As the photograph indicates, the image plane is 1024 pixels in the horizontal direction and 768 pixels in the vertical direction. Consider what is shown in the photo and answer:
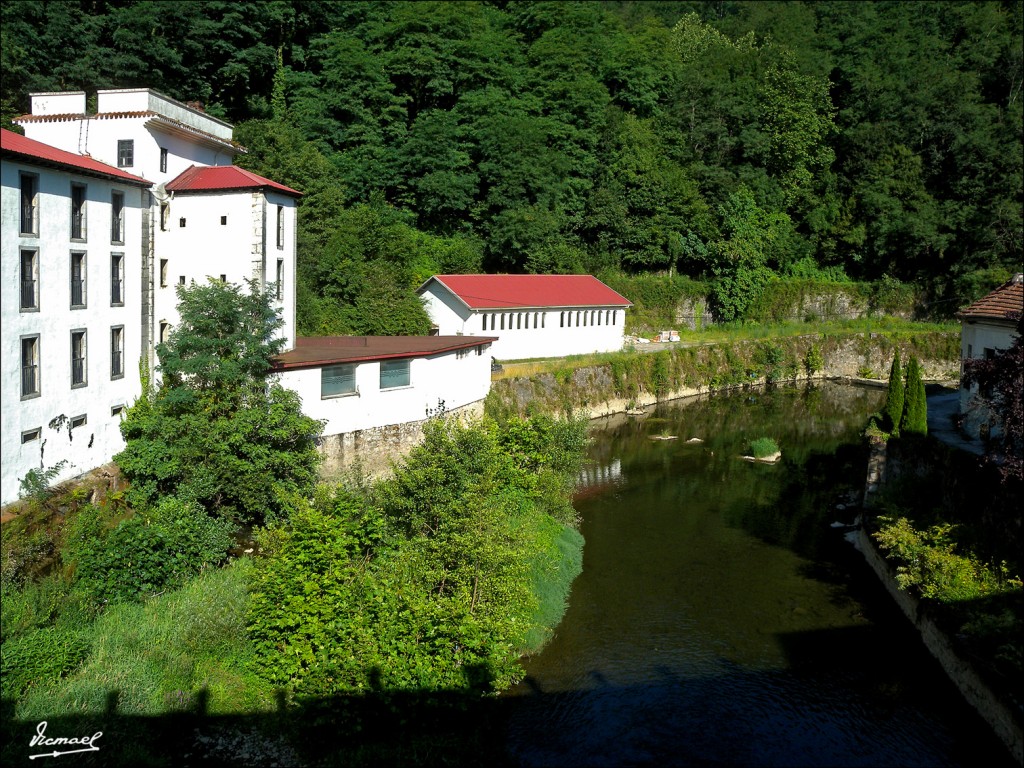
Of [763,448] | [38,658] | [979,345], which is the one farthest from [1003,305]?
[38,658]

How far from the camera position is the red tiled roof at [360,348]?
27031mm

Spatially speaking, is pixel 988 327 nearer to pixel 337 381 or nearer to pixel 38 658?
pixel 337 381

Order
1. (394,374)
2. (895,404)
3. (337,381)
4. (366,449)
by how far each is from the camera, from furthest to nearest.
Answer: (895,404)
(394,374)
(366,449)
(337,381)

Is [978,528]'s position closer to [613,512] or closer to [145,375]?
[613,512]

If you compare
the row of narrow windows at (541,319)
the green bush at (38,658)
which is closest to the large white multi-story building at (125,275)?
the green bush at (38,658)

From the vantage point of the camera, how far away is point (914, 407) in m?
28.5

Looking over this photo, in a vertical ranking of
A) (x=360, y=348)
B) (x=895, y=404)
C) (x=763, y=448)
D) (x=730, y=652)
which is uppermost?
(x=360, y=348)

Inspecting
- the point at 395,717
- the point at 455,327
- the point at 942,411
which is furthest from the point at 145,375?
the point at 942,411

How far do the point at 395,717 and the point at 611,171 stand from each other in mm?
49280

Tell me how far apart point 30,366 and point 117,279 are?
4641 mm

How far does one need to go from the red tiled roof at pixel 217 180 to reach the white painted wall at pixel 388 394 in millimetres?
5883

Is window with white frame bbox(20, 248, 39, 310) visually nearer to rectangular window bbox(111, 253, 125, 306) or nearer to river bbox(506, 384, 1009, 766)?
rectangular window bbox(111, 253, 125, 306)

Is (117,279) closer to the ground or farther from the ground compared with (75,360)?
farther from the ground

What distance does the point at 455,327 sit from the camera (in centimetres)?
4259
